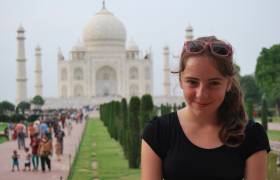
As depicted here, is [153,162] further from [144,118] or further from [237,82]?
[144,118]

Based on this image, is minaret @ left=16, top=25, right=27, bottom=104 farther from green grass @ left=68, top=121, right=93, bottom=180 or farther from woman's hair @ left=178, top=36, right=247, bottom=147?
woman's hair @ left=178, top=36, right=247, bottom=147

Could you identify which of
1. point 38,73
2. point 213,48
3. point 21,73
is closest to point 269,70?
point 21,73

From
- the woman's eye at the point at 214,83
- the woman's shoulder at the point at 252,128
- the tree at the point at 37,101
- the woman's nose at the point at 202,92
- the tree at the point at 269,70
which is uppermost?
the tree at the point at 269,70

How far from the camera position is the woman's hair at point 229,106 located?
193cm

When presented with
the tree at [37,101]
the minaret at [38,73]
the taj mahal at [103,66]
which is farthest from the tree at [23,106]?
the taj mahal at [103,66]

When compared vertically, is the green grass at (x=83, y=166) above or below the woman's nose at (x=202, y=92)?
below

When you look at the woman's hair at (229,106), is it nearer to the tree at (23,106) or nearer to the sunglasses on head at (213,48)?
the sunglasses on head at (213,48)

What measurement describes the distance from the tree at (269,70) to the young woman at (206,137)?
29938 millimetres

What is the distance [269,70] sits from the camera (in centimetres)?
3306

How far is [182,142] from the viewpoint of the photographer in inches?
76.6

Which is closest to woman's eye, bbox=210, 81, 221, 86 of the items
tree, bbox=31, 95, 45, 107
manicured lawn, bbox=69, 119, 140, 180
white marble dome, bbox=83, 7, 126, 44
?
manicured lawn, bbox=69, 119, 140, 180

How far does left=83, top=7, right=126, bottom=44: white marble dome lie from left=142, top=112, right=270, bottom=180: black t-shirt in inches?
2263

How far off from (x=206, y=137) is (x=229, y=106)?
0.14m

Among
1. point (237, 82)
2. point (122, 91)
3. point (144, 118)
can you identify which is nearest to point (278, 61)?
point (144, 118)
